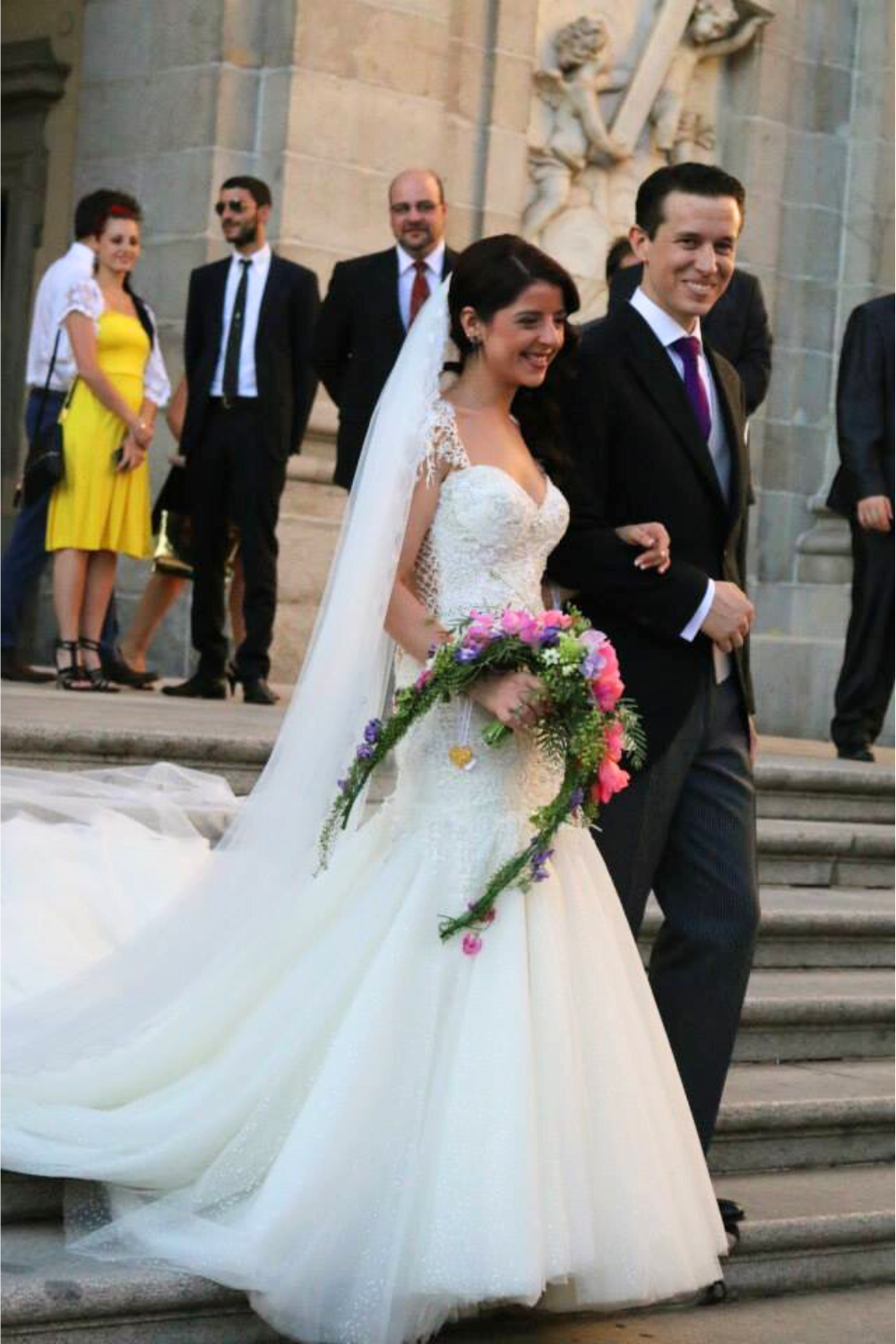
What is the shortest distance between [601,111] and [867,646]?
4.32m

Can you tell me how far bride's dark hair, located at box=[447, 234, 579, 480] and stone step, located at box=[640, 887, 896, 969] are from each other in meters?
2.40

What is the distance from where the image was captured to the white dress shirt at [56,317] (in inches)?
394

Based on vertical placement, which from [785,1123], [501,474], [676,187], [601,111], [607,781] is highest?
[601,111]

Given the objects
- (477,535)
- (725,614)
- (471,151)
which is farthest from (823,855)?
(471,151)

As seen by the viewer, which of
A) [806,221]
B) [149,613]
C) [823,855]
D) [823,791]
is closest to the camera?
[823,855]

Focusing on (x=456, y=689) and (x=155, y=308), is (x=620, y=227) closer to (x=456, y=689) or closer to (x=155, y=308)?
(x=155, y=308)

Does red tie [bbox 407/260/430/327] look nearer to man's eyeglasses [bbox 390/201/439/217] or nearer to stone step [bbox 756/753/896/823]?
man's eyeglasses [bbox 390/201/439/217]

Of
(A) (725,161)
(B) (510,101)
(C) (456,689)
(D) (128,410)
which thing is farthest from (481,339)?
(A) (725,161)

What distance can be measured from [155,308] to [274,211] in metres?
0.81

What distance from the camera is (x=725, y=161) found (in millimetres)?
13898

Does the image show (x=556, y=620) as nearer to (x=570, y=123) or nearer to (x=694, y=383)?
(x=694, y=383)

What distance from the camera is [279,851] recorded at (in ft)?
17.2

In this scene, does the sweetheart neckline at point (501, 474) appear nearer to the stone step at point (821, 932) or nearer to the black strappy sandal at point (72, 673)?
the stone step at point (821, 932)

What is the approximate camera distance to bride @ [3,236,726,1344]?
4.50 m
